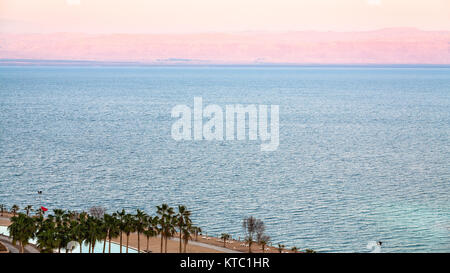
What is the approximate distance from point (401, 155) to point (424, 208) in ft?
61.8

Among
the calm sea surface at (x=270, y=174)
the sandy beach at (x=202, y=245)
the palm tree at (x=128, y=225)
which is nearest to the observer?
the palm tree at (x=128, y=225)

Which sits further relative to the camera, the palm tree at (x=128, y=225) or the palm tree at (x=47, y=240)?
the palm tree at (x=128, y=225)

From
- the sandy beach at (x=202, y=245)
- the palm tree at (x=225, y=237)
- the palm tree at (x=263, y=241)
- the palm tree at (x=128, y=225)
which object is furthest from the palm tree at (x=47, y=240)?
the palm tree at (x=263, y=241)

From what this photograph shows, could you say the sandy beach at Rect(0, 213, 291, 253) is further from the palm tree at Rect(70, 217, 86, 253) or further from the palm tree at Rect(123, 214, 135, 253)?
the palm tree at Rect(70, 217, 86, 253)

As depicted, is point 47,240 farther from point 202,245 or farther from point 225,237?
point 225,237

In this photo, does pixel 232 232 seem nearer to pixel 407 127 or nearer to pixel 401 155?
pixel 401 155

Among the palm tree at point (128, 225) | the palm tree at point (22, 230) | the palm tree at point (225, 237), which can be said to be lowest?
the palm tree at point (22, 230)

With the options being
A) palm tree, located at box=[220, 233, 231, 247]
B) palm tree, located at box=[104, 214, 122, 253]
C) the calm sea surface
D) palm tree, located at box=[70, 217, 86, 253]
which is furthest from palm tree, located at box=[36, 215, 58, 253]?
the calm sea surface

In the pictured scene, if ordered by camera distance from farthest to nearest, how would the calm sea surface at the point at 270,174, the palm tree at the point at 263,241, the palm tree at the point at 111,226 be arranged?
the calm sea surface at the point at 270,174 → the palm tree at the point at 263,241 → the palm tree at the point at 111,226

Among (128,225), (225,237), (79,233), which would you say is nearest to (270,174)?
(225,237)

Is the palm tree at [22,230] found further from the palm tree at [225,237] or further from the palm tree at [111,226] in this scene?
the palm tree at [225,237]

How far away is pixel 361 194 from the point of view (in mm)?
44062

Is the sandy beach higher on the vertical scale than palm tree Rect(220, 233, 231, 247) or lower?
lower
